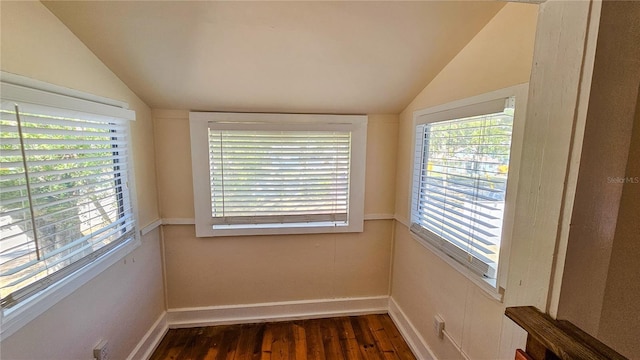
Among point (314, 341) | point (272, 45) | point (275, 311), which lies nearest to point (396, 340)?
point (314, 341)

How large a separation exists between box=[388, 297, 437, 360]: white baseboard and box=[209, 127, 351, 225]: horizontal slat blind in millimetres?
890

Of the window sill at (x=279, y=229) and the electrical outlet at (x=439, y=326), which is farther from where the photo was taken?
the window sill at (x=279, y=229)

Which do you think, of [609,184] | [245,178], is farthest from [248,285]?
[609,184]

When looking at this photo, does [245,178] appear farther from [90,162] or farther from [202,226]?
[90,162]

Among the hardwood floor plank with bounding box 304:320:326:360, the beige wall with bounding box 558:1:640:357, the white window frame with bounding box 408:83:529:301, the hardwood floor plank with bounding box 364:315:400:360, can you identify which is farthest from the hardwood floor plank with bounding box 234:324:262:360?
the beige wall with bounding box 558:1:640:357

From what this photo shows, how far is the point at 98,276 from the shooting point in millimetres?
1370

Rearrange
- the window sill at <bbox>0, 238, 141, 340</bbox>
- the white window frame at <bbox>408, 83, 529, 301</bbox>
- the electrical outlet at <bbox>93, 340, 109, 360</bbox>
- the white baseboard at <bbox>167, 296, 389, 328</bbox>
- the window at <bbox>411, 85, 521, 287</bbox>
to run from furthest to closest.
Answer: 1. the white baseboard at <bbox>167, 296, 389, 328</bbox>
2. the electrical outlet at <bbox>93, 340, 109, 360</bbox>
3. the window at <bbox>411, 85, 521, 287</bbox>
4. the white window frame at <bbox>408, 83, 529, 301</bbox>
5. the window sill at <bbox>0, 238, 141, 340</bbox>

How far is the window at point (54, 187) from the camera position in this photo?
942mm

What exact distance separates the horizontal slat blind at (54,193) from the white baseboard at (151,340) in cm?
76

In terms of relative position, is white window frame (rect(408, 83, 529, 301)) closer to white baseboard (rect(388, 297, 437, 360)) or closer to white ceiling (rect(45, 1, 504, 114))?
white ceiling (rect(45, 1, 504, 114))

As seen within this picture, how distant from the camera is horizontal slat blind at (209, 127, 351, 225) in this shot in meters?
1.99

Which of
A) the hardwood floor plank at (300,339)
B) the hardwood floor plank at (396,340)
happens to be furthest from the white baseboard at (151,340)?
the hardwood floor plank at (396,340)

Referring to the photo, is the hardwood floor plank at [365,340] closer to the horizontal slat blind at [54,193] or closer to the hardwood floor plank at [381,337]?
the hardwood floor plank at [381,337]

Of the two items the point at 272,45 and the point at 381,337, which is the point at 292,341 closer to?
the point at 381,337
